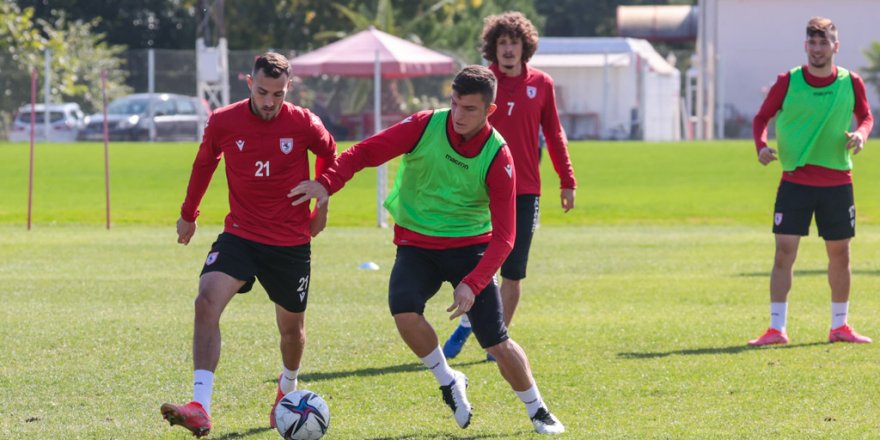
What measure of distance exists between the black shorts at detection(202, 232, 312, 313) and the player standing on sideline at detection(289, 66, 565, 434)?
412 millimetres

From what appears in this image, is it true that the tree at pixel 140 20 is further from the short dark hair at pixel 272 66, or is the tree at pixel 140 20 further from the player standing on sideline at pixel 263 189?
the short dark hair at pixel 272 66

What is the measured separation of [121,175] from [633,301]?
17.9 metres

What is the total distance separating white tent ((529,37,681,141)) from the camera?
37094 mm

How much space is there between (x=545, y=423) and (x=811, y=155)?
392 centimetres

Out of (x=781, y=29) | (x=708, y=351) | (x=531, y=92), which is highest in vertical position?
(x=781, y=29)

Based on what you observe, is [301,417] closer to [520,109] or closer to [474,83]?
[474,83]

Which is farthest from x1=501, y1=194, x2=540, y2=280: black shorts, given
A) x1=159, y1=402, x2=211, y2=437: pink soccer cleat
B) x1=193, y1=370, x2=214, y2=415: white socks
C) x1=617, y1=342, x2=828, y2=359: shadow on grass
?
x1=159, y1=402, x2=211, y2=437: pink soccer cleat

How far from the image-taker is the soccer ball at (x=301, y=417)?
6.94 meters

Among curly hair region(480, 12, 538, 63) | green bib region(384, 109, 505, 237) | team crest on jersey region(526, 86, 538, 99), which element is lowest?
green bib region(384, 109, 505, 237)

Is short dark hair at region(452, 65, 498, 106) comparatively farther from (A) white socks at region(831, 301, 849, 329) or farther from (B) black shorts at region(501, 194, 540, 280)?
(A) white socks at region(831, 301, 849, 329)

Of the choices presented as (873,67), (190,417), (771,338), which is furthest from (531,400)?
(873,67)

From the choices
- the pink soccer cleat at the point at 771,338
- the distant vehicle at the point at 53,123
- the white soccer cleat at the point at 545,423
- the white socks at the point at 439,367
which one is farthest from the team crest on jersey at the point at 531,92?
the distant vehicle at the point at 53,123

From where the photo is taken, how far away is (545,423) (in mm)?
7156

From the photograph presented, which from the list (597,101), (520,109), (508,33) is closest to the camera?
(508,33)
